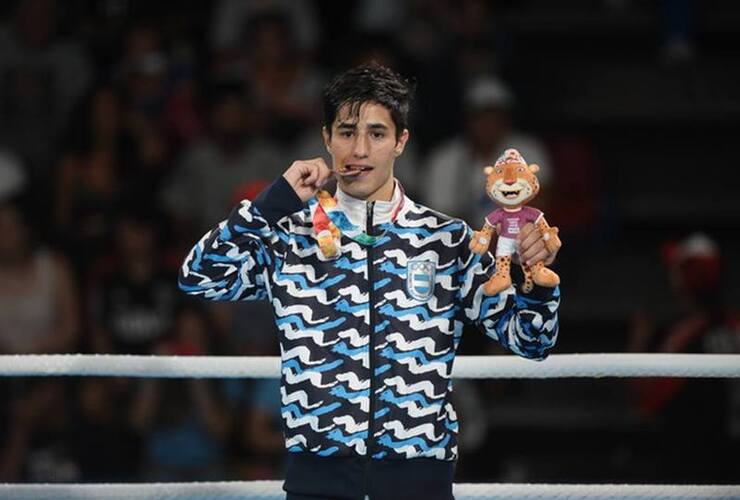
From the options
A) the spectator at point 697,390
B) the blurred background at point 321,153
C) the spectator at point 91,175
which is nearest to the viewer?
the spectator at point 697,390

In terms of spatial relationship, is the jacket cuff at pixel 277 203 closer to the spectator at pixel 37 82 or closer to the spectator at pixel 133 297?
the spectator at pixel 133 297

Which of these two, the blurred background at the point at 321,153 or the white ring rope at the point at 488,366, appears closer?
the white ring rope at the point at 488,366

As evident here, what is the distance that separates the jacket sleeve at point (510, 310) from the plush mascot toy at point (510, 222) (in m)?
0.04

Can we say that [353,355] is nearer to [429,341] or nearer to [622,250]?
[429,341]

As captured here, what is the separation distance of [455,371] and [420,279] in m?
0.81

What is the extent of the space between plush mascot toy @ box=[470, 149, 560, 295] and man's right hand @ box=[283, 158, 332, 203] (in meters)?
0.35

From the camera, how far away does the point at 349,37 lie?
775 centimetres

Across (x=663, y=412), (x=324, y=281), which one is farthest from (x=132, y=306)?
(x=324, y=281)

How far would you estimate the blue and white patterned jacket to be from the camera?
3.15 m

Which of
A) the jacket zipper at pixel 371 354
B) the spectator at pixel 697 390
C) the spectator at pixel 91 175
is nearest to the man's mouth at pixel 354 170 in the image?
the jacket zipper at pixel 371 354

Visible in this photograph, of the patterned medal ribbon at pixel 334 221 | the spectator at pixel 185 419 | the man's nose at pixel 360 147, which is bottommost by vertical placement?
the spectator at pixel 185 419

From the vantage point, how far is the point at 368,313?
3.19m

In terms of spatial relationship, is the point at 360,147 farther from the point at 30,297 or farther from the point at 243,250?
the point at 30,297

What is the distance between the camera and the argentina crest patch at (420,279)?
3.21m
